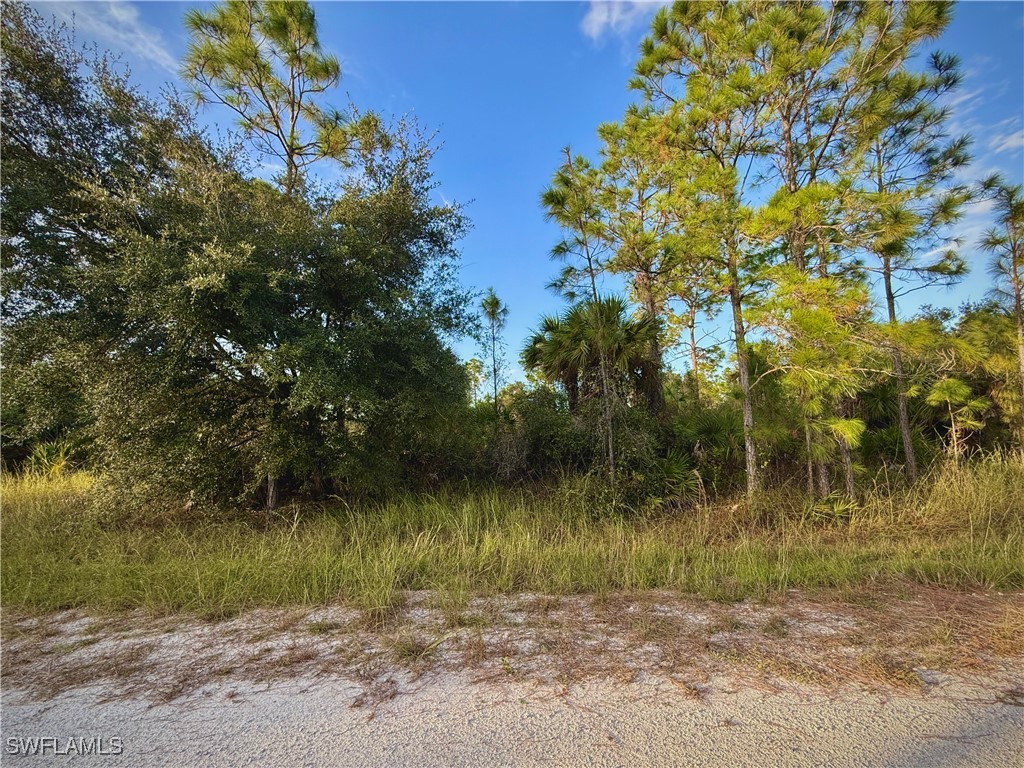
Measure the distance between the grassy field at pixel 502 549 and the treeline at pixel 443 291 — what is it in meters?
0.76

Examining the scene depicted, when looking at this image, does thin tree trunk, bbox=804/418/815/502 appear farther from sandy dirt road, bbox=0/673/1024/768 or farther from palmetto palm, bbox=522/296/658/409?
sandy dirt road, bbox=0/673/1024/768

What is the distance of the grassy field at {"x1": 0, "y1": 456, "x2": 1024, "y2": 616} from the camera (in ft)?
14.7

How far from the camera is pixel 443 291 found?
30.0 ft

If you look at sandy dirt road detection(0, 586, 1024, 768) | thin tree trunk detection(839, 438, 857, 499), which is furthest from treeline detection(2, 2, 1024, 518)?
sandy dirt road detection(0, 586, 1024, 768)

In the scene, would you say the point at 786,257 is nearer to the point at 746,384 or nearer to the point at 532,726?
the point at 746,384

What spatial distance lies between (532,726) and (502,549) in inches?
128

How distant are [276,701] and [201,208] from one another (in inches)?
276

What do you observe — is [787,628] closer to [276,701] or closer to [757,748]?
[757,748]

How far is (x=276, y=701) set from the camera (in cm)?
269

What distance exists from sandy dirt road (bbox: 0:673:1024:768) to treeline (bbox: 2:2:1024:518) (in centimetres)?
427

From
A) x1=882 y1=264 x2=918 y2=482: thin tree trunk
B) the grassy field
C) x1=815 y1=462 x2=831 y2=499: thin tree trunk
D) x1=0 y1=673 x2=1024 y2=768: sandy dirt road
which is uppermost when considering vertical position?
x1=882 y1=264 x2=918 y2=482: thin tree trunk

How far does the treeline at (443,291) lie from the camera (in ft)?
22.1

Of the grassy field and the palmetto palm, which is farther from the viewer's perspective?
the palmetto palm

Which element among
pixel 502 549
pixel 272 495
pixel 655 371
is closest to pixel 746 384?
pixel 655 371
